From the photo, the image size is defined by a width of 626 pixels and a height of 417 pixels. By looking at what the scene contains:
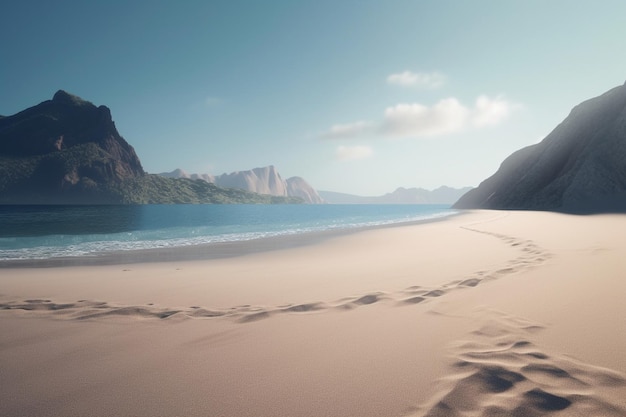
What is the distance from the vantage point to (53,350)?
A: 11.3 ft

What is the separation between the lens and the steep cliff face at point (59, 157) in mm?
156375

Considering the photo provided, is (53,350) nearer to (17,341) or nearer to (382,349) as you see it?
(17,341)

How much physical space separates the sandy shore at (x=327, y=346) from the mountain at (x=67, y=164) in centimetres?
19274

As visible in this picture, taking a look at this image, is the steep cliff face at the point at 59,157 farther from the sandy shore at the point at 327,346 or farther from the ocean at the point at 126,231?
the sandy shore at the point at 327,346

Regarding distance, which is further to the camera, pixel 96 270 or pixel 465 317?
pixel 96 270

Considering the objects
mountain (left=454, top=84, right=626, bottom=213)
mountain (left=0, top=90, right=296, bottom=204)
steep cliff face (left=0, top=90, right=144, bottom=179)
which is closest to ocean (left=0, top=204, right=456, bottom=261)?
mountain (left=454, top=84, right=626, bottom=213)

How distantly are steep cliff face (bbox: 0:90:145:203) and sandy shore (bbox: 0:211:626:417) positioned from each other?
647 feet

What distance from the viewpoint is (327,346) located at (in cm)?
336

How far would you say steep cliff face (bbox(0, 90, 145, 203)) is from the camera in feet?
513

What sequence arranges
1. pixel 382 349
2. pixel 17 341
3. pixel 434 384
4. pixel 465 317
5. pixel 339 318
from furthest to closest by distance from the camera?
pixel 339 318 < pixel 465 317 < pixel 17 341 < pixel 382 349 < pixel 434 384

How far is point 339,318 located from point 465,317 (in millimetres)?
1848

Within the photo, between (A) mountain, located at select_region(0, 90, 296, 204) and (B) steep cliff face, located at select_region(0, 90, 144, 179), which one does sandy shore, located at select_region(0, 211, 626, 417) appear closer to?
(A) mountain, located at select_region(0, 90, 296, 204)

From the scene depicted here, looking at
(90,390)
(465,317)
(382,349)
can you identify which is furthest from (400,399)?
(90,390)

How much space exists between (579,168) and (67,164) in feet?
743
